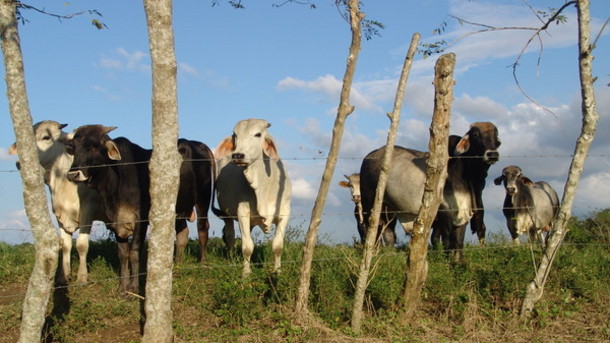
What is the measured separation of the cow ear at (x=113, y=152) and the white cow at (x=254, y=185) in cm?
138

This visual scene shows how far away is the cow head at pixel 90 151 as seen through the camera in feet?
30.9

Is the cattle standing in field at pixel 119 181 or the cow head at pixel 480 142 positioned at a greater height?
the cow head at pixel 480 142

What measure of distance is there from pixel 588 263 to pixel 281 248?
14.1ft

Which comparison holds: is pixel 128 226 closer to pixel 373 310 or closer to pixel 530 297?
pixel 373 310

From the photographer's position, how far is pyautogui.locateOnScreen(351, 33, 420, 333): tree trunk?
767cm

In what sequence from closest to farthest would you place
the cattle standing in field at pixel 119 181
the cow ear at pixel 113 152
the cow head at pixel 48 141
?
the cattle standing in field at pixel 119 181
the cow ear at pixel 113 152
the cow head at pixel 48 141

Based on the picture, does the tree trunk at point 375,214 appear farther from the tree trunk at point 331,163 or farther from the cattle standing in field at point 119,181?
the cattle standing in field at point 119,181

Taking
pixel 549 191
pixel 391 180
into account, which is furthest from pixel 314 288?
pixel 549 191

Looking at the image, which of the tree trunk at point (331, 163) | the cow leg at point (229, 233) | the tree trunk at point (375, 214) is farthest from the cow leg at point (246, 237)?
the tree trunk at point (375, 214)

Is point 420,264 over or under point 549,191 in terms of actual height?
under

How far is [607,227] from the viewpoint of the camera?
12789 millimetres

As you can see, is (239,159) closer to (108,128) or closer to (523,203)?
(108,128)

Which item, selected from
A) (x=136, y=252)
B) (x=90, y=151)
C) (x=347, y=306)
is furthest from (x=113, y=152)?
(x=347, y=306)

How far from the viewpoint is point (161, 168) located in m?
7.02
